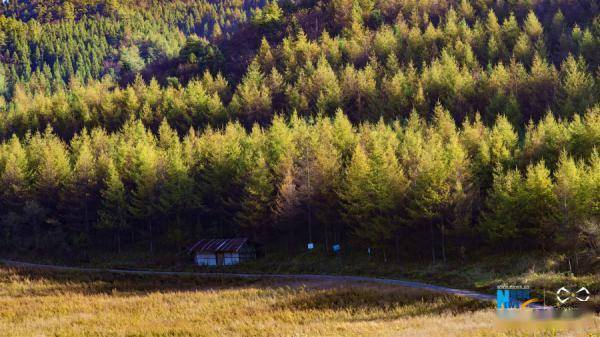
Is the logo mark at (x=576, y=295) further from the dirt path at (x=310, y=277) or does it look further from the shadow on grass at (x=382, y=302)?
the dirt path at (x=310, y=277)

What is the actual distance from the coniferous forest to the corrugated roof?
260 cm

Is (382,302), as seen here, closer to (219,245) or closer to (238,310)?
(238,310)

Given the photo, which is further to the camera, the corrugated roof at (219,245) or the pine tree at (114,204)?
the pine tree at (114,204)

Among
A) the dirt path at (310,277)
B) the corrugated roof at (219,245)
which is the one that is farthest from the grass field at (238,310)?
the corrugated roof at (219,245)

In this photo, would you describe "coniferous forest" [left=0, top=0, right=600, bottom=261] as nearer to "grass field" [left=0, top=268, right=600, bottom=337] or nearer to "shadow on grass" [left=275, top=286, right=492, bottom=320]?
"grass field" [left=0, top=268, right=600, bottom=337]

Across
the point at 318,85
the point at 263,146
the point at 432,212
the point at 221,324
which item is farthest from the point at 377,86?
the point at 221,324

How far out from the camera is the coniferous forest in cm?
5100

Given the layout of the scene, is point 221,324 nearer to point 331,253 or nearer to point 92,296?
point 92,296

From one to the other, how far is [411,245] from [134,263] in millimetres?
34875

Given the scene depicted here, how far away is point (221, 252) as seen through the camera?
2506 inches

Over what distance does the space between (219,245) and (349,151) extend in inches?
787

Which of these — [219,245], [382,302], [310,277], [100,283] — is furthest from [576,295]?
[100,283]

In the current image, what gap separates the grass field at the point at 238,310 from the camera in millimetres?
26731

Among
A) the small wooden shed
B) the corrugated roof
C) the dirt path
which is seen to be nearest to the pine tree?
the dirt path
